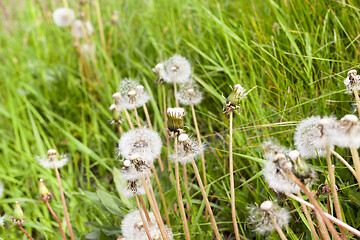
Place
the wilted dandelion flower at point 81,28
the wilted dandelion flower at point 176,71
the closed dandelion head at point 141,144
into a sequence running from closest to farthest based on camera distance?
the closed dandelion head at point 141,144, the wilted dandelion flower at point 176,71, the wilted dandelion flower at point 81,28

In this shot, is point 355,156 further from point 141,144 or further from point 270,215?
point 141,144

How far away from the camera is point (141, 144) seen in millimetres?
1284

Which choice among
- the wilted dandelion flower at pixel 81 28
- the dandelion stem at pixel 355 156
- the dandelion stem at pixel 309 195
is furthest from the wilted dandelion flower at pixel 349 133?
the wilted dandelion flower at pixel 81 28

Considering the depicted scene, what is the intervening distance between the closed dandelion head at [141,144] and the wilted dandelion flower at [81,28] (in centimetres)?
177

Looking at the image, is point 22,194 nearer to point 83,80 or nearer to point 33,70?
point 83,80

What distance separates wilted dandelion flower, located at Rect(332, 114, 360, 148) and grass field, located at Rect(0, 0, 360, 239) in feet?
1.19

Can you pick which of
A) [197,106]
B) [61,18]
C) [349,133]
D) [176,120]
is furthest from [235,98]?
[61,18]

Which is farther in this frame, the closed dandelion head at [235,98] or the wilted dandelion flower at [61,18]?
the wilted dandelion flower at [61,18]

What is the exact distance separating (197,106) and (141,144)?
84 centimetres

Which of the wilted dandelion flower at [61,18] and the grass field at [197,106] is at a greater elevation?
the wilted dandelion flower at [61,18]

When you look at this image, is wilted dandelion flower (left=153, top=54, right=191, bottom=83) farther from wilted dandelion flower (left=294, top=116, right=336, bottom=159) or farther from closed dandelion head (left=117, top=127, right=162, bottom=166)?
wilted dandelion flower (left=294, top=116, right=336, bottom=159)

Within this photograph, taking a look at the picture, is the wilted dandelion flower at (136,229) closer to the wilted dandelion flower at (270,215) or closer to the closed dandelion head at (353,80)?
the wilted dandelion flower at (270,215)

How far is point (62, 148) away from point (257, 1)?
69.5 inches

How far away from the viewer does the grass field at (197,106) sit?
62.6 inches
